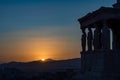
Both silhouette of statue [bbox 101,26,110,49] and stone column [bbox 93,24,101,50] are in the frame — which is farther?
stone column [bbox 93,24,101,50]

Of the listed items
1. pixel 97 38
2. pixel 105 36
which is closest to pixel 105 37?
pixel 105 36

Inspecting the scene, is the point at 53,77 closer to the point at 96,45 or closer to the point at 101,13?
the point at 96,45

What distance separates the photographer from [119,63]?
118ft

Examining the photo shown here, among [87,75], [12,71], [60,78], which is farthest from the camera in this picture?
[12,71]

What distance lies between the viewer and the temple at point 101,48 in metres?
35.6

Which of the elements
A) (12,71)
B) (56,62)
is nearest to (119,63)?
(12,71)

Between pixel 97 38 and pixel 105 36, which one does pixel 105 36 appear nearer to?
pixel 105 36

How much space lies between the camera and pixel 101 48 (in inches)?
1448

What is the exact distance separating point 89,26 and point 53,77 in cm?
1243

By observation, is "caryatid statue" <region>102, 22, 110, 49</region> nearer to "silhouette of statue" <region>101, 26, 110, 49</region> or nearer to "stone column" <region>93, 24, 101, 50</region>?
"silhouette of statue" <region>101, 26, 110, 49</region>

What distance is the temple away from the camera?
35562 mm

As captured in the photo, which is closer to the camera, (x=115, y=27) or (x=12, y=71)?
(x=115, y=27)

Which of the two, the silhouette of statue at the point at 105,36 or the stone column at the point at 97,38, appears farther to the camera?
the stone column at the point at 97,38

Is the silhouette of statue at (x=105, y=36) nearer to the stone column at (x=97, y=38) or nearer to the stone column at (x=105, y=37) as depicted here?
the stone column at (x=105, y=37)
